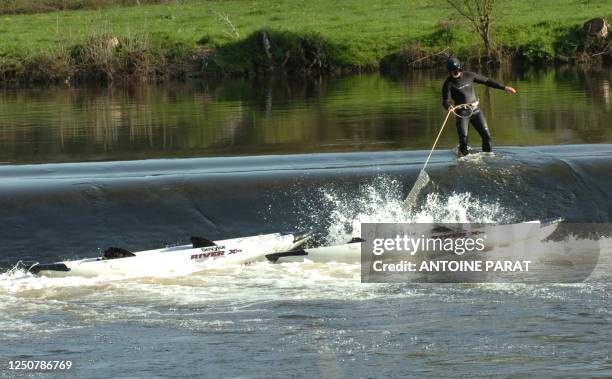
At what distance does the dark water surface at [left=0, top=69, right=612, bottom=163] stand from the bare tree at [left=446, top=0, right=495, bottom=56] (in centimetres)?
347

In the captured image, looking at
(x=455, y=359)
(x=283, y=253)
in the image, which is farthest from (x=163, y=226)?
(x=455, y=359)

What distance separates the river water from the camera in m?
12.3

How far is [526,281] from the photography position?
1513 centimetres

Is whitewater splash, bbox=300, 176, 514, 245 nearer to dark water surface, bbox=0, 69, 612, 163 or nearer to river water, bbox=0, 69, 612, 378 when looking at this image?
river water, bbox=0, 69, 612, 378

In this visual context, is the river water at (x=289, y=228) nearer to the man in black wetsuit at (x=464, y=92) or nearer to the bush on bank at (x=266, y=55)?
the man in black wetsuit at (x=464, y=92)

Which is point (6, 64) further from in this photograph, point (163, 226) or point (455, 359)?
point (455, 359)

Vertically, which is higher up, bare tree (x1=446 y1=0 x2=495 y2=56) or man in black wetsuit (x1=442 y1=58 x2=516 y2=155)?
bare tree (x1=446 y1=0 x2=495 y2=56)

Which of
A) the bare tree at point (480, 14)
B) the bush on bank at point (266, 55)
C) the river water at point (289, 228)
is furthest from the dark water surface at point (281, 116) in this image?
the bare tree at point (480, 14)

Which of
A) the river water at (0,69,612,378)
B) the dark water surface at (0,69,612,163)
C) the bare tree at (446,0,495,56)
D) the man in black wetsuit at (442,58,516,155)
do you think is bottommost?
the river water at (0,69,612,378)

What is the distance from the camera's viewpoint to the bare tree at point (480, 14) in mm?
51438

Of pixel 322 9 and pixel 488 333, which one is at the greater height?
pixel 322 9

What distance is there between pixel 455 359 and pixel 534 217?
7233 millimetres

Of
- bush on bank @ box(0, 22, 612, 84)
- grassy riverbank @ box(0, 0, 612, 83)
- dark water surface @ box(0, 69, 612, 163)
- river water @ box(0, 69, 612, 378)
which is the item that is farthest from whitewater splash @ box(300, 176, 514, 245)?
grassy riverbank @ box(0, 0, 612, 83)

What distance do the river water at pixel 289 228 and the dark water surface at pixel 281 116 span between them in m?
0.20
